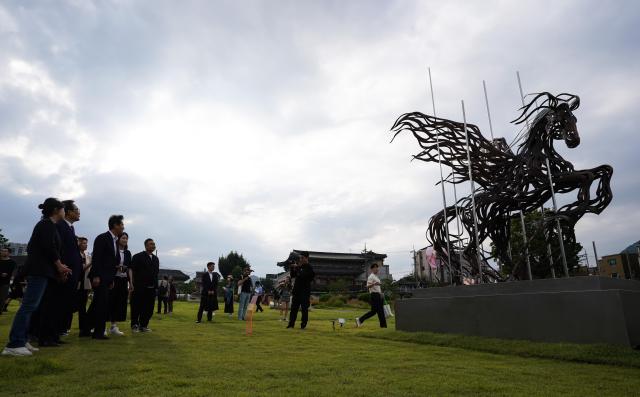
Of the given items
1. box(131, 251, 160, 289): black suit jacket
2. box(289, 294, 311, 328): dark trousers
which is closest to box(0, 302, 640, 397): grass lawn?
box(131, 251, 160, 289): black suit jacket

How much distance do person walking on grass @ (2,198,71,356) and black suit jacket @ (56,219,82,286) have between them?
82cm

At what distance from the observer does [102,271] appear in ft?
23.1

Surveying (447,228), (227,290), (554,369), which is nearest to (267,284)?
(227,290)

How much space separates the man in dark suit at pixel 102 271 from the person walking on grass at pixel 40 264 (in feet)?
4.36

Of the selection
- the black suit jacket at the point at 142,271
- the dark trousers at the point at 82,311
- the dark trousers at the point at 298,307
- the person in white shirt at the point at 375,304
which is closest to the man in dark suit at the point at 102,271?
the dark trousers at the point at 82,311

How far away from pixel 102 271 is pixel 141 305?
6.56ft

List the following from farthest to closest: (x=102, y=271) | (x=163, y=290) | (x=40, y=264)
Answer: (x=163, y=290) → (x=102, y=271) → (x=40, y=264)

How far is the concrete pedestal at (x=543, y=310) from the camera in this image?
5.98m

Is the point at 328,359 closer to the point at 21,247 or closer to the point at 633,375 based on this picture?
the point at 633,375

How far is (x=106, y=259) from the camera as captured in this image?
23.3 feet

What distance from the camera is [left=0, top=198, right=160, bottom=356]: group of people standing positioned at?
17.1 feet

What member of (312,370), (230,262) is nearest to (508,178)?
(312,370)

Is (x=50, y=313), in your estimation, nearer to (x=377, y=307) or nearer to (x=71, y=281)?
(x=71, y=281)

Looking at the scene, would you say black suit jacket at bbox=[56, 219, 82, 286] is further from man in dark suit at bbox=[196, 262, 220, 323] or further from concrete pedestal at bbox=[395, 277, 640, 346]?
concrete pedestal at bbox=[395, 277, 640, 346]
